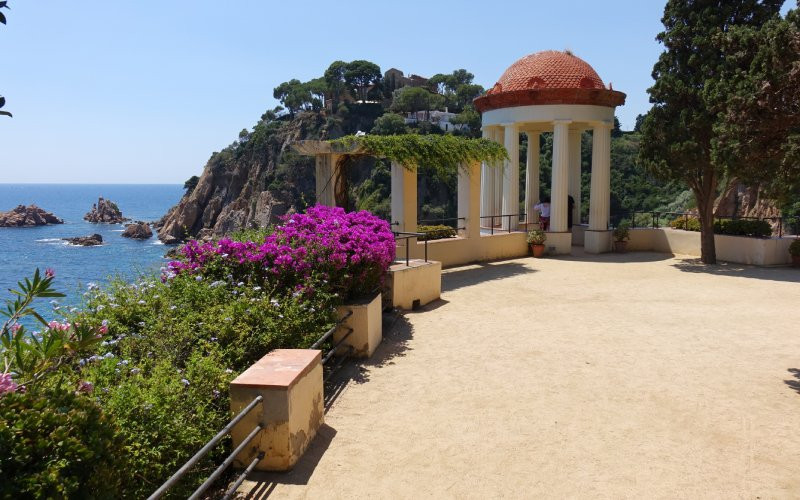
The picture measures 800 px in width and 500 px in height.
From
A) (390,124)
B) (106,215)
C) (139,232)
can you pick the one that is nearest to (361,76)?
(390,124)

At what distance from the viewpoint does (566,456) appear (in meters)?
5.23

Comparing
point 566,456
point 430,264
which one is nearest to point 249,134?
point 430,264

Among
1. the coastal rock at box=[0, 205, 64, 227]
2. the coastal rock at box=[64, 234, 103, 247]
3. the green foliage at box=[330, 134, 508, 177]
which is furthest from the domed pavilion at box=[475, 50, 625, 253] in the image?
→ the coastal rock at box=[0, 205, 64, 227]

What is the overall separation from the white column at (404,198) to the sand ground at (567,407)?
10.2 feet

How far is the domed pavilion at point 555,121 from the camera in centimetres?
1939

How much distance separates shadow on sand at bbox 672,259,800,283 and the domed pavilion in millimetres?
3390

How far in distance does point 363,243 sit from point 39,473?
630 cm

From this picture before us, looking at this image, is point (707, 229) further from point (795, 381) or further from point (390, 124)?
point (390, 124)

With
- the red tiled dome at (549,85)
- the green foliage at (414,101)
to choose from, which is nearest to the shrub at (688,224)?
the red tiled dome at (549,85)

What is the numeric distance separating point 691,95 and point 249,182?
89.7m

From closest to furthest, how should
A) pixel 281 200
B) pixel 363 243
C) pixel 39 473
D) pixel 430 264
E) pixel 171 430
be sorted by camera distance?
pixel 39 473 < pixel 171 430 < pixel 363 243 < pixel 430 264 < pixel 281 200

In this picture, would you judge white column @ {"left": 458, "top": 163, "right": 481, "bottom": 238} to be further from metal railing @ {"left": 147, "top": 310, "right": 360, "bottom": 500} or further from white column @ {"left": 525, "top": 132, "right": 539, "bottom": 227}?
metal railing @ {"left": 147, "top": 310, "right": 360, "bottom": 500}

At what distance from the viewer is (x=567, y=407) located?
252 inches

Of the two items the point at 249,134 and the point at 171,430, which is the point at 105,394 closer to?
the point at 171,430
